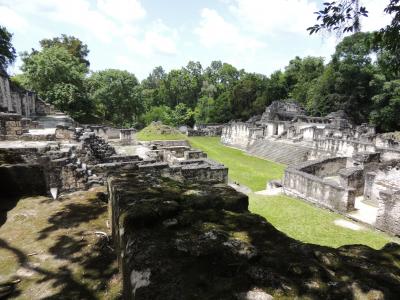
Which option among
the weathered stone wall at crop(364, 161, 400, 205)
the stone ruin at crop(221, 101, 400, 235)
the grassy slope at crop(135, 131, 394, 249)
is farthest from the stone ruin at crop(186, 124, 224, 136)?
the weathered stone wall at crop(364, 161, 400, 205)

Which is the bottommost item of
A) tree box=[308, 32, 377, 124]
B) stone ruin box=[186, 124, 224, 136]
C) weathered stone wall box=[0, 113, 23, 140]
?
stone ruin box=[186, 124, 224, 136]

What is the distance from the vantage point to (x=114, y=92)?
1449 inches

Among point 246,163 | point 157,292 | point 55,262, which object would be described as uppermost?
point 157,292

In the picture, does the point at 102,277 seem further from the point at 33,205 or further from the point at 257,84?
the point at 257,84

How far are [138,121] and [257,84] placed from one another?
22.1m

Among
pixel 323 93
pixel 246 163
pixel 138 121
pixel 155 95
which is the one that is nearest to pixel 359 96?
pixel 323 93

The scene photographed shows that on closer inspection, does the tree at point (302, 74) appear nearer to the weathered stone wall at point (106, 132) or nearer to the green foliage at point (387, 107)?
the green foliage at point (387, 107)

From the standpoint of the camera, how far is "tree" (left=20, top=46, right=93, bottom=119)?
29156 millimetres

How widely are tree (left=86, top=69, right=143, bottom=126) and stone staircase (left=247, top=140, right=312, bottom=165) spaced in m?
17.1

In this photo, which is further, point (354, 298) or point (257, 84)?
point (257, 84)

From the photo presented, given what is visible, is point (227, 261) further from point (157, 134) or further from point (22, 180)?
point (157, 134)

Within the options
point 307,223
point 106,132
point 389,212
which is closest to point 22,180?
point 307,223

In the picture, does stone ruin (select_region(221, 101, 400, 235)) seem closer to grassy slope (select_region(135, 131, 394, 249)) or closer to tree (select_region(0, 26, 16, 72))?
grassy slope (select_region(135, 131, 394, 249))

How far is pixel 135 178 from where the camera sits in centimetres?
392
